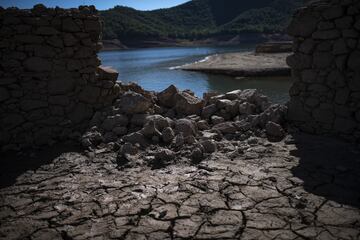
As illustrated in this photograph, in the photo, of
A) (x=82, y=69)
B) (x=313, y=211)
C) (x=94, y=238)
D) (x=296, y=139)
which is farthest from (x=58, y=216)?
(x=296, y=139)

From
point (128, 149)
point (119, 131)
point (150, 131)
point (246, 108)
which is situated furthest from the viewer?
point (246, 108)

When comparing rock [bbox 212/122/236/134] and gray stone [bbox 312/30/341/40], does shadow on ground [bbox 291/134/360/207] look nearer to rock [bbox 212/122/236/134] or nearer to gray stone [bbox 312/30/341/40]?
rock [bbox 212/122/236/134]

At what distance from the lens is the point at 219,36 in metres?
73.1

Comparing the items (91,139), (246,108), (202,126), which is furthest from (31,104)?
(246,108)

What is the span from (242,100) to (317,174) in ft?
7.27

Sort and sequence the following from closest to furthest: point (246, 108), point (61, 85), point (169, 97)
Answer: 1. point (61, 85)
2. point (246, 108)
3. point (169, 97)

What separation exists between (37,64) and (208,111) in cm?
269

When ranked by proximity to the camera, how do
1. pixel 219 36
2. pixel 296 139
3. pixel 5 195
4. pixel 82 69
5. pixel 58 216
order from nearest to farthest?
pixel 58 216, pixel 5 195, pixel 296 139, pixel 82 69, pixel 219 36

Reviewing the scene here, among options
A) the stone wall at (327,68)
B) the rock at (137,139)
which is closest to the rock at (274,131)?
the stone wall at (327,68)

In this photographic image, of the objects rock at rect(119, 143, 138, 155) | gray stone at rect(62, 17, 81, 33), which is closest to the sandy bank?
gray stone at rect(62, 17, 81, 33)

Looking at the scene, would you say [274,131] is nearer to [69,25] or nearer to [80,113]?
[80,113]

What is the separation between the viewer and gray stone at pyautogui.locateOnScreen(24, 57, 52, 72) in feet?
16.0

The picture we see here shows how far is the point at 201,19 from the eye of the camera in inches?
3767

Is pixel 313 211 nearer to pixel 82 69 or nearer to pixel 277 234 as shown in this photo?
pixel 277 234
